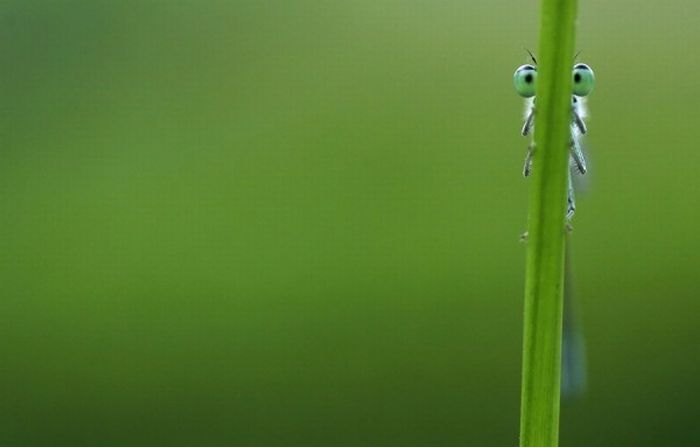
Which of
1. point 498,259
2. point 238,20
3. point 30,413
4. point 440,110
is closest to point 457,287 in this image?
point 498,259

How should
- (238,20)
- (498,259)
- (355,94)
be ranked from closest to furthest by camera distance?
(498,259)
(355,94)
(238,20)

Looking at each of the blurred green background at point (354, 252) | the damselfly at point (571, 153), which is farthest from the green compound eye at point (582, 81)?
the blurred green background at point (354, 252)

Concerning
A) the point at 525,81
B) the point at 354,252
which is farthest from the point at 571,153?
the point at 354,252

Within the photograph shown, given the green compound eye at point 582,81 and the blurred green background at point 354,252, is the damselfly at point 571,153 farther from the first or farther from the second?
the blurred green background at point 354,252

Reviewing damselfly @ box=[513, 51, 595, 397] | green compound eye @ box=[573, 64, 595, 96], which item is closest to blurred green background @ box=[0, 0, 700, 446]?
damselfly @ box=[513, 51, 595, 397]

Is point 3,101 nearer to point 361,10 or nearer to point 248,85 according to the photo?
point 248,85

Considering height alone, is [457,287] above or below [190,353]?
above
